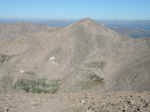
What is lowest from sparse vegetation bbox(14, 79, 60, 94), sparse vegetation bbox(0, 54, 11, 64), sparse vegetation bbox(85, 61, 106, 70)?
sparse vegetation bbox(14, 79, 60, 94)

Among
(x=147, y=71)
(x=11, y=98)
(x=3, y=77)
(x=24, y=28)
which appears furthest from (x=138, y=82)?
(x=24, y=28)

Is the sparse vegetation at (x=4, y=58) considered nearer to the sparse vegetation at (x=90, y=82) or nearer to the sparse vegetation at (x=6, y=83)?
the sparse vegetation at (x=6, y=83)

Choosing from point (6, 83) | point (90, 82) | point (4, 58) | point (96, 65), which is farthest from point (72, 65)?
point (4, 58)

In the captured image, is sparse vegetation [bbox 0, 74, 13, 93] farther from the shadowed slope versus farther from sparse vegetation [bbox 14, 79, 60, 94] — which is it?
sparse vegetation [bbox 14, 79, 60, 94]

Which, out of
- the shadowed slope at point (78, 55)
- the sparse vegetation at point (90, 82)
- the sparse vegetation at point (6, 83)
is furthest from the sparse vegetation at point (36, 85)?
the sparse vegetation at point (90, 82)

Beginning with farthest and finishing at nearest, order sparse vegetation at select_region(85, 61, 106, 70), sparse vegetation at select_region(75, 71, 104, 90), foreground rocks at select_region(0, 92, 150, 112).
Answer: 1. sparse vegetation at select_region(85, 61, 106, 70)
2. sparse vegetation at select_region(75, 71, 104, 90)
3. foreground rocks at select_region(0, 92, 150, 112)

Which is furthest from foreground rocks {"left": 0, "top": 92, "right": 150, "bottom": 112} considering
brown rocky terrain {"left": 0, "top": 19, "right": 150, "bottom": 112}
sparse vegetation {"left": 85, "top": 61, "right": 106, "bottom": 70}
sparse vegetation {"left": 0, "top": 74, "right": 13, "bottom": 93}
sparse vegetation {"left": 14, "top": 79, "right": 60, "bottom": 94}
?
sparse vegetation {"left": 85, "top": 61, "right": 106, "bottom": 70}
